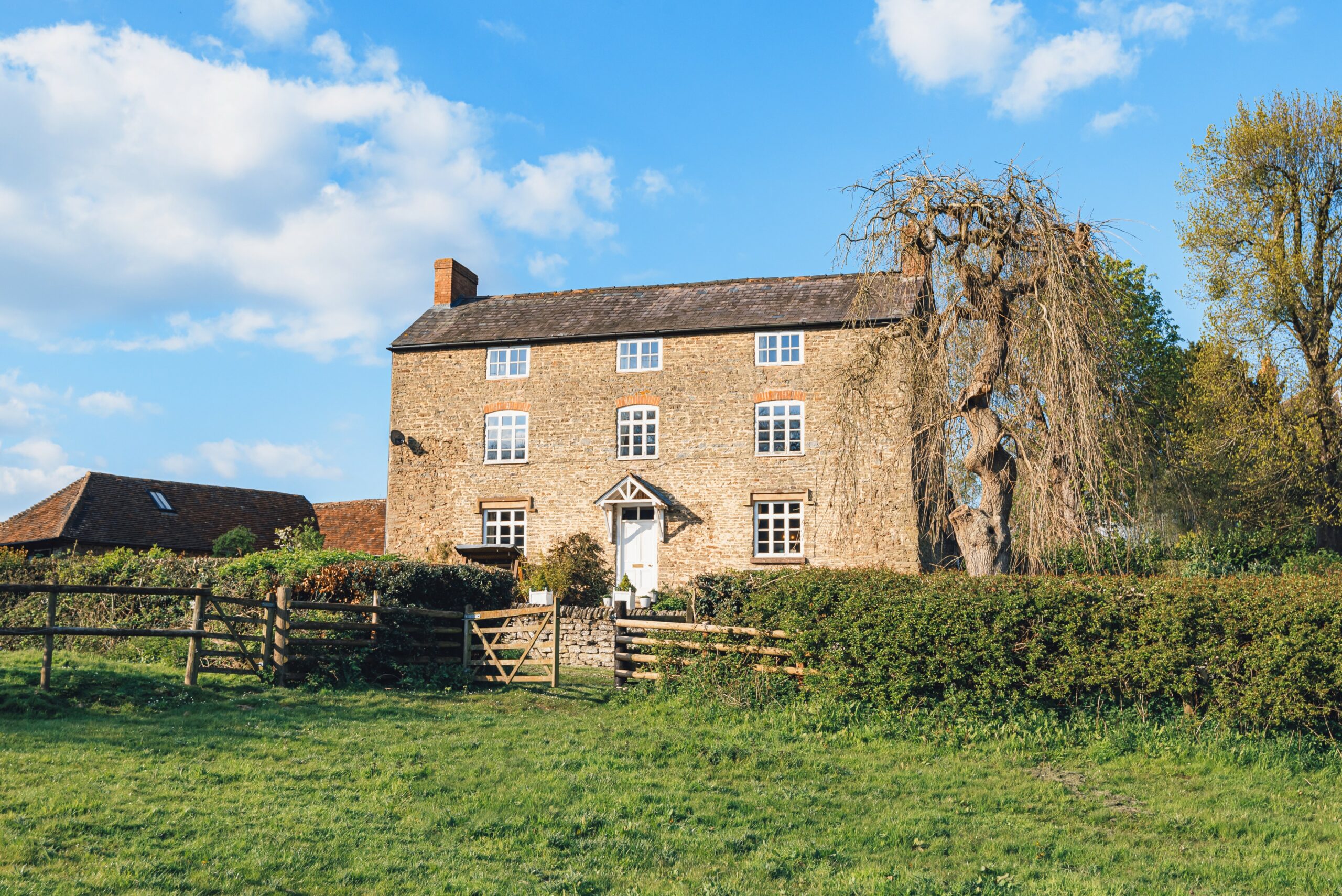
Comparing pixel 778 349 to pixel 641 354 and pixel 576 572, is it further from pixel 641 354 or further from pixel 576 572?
pixel 576 572

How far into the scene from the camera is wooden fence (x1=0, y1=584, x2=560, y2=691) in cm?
1279

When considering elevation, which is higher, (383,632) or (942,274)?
(942,274)

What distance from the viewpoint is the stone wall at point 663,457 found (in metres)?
23.6

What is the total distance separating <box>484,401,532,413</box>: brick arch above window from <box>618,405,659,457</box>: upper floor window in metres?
2.55

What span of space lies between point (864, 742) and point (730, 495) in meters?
13.5

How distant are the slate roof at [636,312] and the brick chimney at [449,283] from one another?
272 mm

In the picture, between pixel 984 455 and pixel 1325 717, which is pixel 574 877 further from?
pixel 984 455

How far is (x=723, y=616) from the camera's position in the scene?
13398mm

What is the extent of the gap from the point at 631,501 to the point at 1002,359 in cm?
1206

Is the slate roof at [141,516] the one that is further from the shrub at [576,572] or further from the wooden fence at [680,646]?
the wooden fence at [680,646]

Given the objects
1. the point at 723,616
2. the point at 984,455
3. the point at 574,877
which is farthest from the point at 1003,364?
the point at 574,877

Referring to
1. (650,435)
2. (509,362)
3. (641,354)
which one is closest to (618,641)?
(650,435)

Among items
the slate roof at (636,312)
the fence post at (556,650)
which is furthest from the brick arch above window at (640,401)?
the fence post at (556,650)

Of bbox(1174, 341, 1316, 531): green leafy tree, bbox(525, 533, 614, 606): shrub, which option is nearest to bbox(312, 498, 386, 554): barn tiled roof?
bbox(525, 533, 614, 606): shrub
